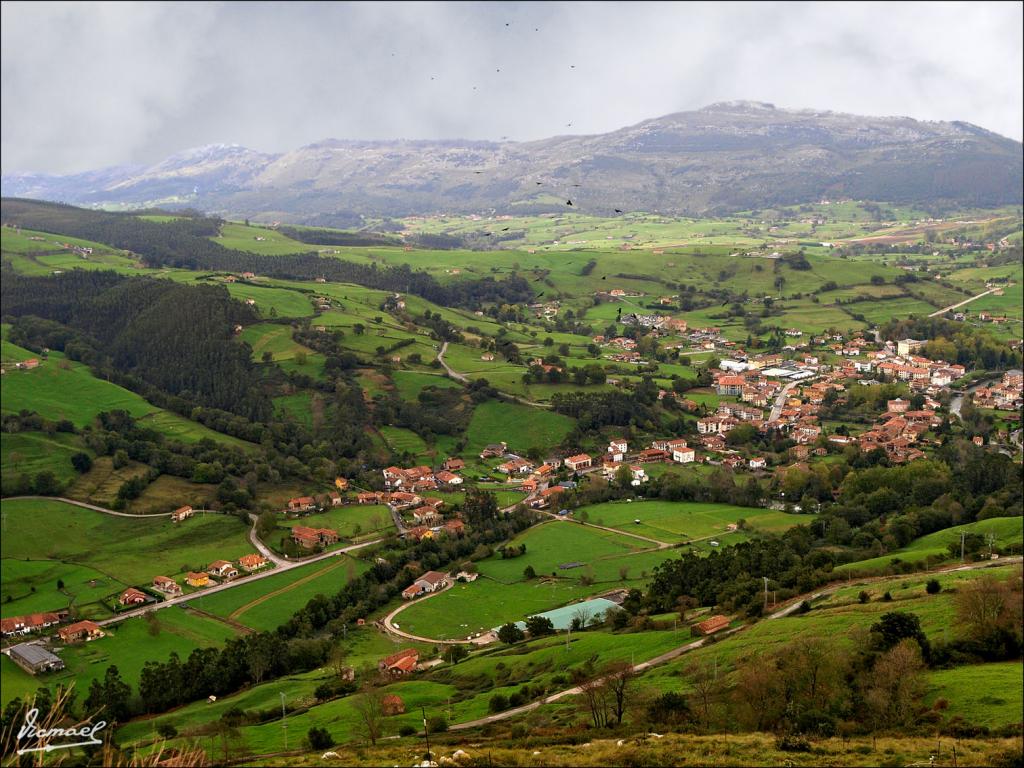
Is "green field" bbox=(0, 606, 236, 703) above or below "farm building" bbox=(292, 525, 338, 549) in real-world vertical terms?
below

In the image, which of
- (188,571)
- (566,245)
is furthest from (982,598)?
(566,245)

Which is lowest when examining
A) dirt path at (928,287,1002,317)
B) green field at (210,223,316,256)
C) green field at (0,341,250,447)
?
green field at (0,341,250,447)

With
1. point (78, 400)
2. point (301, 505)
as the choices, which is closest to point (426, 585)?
point (301, 505)

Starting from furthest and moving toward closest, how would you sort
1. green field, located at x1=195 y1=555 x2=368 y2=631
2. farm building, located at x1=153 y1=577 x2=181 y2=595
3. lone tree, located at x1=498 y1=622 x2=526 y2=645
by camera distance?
farm building, located at x1=153 y1=577 x2=181 y2=595 → green field, located at x1=195 y1=555 x2=368 y2=631 → lone tree, located at x1=498 y1=622 x2=526 y2=645

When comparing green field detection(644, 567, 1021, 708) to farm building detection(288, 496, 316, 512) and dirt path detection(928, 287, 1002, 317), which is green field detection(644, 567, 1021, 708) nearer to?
farm building detection(288, 496, 316, 512)

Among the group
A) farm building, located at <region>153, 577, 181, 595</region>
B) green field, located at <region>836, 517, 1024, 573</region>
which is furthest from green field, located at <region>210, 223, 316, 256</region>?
green field, located at <region>836, 517, 1024, 573</region>
